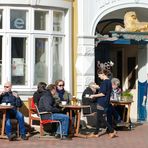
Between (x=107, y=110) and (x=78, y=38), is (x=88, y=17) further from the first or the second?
(x=107, y=110)

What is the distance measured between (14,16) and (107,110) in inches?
140

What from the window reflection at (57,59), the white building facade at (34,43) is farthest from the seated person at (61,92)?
the window reflection at (57,59)

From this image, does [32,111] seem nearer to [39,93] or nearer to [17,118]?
[39,93]

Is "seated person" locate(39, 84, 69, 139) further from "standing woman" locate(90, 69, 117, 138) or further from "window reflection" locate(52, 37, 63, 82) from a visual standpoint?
"window reflection" locate(52, 37, 63, 82)

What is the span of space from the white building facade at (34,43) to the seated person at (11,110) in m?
1.24

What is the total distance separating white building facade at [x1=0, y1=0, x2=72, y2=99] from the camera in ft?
48.4

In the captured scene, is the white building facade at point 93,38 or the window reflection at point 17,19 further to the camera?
the white building facade at point 93,38

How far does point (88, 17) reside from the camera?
15.7 metres

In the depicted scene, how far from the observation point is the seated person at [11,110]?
13.0 m

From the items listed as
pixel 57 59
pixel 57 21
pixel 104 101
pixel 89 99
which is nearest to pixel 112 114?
pixel 89 99

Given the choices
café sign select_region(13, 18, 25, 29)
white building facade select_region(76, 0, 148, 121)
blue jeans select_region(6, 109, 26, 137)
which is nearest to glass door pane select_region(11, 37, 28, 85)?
café sign select_region(13, 18, 25, 29)

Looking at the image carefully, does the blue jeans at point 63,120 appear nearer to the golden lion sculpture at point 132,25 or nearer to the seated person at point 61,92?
the seated person at point 61,92

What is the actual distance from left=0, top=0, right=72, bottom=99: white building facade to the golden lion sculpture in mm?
1999

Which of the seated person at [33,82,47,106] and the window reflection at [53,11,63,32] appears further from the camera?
the window reflection at [53,11,63,32]
